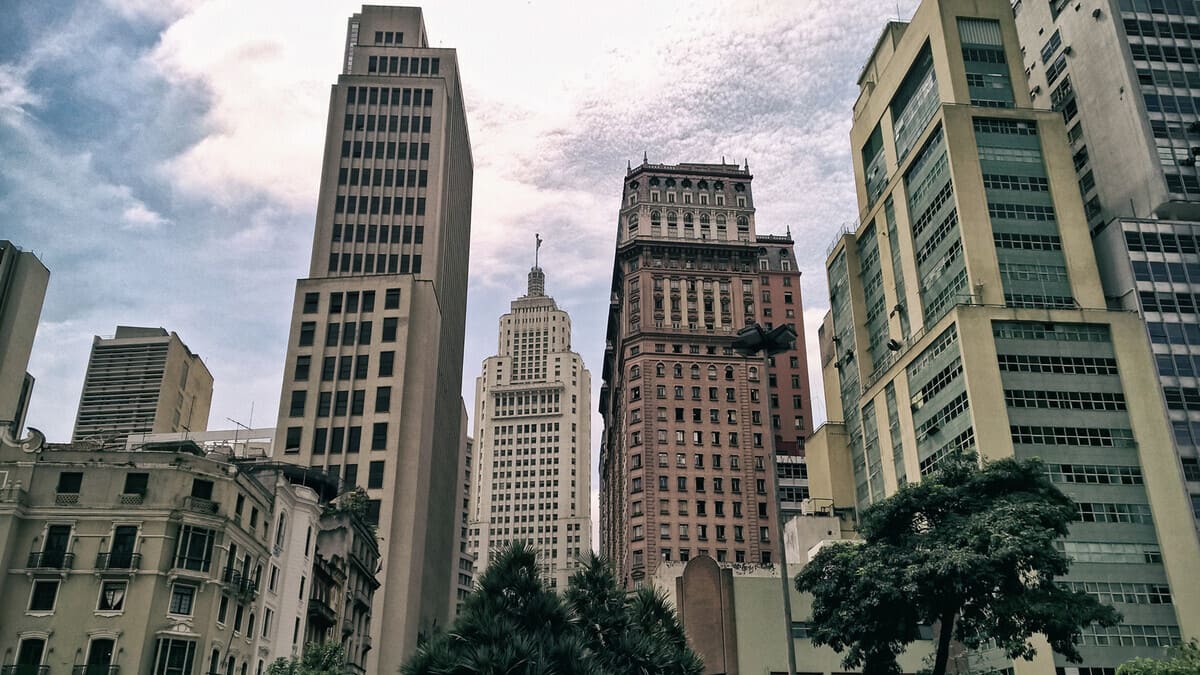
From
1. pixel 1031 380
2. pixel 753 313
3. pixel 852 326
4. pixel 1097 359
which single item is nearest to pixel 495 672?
pixel 1031 380

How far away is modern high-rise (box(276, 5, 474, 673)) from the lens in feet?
306

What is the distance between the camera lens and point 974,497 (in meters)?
50.5

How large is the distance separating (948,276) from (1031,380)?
1285cm

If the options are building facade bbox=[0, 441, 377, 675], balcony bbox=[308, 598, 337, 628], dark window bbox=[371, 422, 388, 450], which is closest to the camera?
building facade bbox=[0, 441, 377, 675]

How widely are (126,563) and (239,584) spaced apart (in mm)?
6064

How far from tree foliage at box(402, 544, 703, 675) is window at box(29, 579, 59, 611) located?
89.0 feet

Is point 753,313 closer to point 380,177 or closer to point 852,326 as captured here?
point 852,326

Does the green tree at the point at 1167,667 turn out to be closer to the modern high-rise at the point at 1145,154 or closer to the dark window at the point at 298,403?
the modern high-rise at the point at 1145,154

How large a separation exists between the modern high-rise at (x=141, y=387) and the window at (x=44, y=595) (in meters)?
121

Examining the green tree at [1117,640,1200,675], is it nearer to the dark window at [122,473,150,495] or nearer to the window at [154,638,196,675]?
the window at [154,638,196,675]

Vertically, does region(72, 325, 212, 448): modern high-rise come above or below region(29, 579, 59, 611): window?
above

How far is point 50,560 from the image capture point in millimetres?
46938

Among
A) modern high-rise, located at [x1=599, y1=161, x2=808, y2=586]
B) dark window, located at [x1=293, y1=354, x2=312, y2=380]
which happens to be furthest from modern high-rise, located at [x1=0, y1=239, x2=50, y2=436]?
modern high-rise, located at [x1=599, y1=161, x2=808, y2=586]

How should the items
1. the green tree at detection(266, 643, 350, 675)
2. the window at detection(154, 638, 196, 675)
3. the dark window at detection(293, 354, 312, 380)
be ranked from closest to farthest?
the green tree at detection(266, 643, 350, 675) < the window at detection(154, 638, 196, 675) < the dark window at detection(293, 354, 312, 380)
